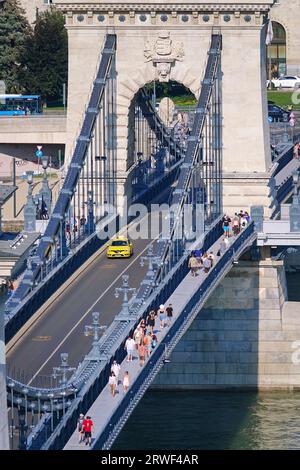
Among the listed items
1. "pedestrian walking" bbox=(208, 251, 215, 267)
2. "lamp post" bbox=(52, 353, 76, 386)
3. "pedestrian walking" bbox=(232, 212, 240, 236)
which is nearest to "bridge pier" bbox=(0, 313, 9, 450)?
"lamp post" bbox=(52, 353, 76, 386)

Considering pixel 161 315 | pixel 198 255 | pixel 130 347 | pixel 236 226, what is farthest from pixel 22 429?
pixel 236 226

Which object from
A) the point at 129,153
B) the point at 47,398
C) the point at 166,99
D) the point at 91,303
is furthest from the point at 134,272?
the point at 166,99

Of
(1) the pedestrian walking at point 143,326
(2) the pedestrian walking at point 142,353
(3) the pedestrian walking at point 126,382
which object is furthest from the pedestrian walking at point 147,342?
(3) the pedestrian walking at point 126,382

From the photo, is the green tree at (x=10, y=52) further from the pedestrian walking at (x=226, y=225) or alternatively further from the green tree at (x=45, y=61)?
the pedestrian walking at (x=226, y=225)

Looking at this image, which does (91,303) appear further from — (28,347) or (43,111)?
(43,111)

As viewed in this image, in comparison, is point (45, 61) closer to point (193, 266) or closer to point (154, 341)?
point (193, 266)

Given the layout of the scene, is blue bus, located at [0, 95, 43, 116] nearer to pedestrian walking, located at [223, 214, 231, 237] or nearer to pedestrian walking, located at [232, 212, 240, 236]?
pedestrian walking, located at [223, 214, 231, 237]
